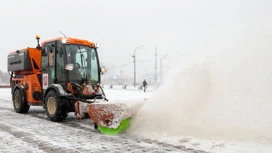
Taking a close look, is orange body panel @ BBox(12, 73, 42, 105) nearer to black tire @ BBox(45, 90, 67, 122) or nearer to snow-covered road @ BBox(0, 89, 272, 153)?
black tire @ BBox(45, 90, 67, 122)

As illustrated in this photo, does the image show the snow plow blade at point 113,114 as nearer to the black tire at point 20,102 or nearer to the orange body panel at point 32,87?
the orange body panel at point 32,87

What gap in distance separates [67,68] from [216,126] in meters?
4.12

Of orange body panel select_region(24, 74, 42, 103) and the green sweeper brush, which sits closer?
the green sweeper brush

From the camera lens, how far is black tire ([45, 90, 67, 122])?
759 centimetres

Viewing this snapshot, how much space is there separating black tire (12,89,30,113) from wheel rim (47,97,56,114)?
5.99 feet

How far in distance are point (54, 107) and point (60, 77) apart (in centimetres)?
86

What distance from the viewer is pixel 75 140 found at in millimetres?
5613

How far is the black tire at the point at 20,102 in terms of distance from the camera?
9.46 meters

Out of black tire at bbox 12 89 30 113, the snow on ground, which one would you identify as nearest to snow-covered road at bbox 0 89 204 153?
the snow on ground

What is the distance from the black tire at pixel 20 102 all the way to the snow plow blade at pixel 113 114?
411 centimetres

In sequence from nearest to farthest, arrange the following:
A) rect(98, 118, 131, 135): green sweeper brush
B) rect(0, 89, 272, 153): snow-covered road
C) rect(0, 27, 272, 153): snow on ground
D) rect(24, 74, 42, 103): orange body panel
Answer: rect(0, 89, 272, 153): snow-covered road, rect(0, 27, 272, 153): snow on ground, rect(98, 118, 131, 135): green sweeper brush, rect(24, 74, 42, 103): orange body panel

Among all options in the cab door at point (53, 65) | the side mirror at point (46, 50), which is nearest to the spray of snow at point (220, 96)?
the cab door at point (53, 65)

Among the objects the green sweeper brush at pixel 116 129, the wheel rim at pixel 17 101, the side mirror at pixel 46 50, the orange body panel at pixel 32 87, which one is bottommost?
the green sweeper brush at pixel 116 129

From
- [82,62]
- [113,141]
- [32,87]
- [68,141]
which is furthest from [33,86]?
[113,141]
